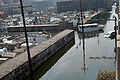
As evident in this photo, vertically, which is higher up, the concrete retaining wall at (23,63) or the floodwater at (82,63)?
the concrete retaining wall at (23,63)

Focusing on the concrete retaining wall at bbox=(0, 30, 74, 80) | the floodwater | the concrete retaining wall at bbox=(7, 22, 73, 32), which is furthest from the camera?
the concrete retaining wall at bbox=(7, 22, 73, 32)

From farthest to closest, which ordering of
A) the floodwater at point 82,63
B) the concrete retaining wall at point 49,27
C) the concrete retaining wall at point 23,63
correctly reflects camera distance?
the concrete retaining wall at point 49,27, the floodwater at point 82,63, the concrete retaining wall at point 23,63

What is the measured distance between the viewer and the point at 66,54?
2273 cm

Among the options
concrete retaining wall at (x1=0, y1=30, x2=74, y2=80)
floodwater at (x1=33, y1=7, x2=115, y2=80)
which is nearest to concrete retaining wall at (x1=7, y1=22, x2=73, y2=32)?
floodwater at (x1=33, y1=7, x2=115, y2=80)

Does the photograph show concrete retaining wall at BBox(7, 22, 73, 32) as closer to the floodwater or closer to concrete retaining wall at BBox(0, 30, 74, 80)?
the floodwater

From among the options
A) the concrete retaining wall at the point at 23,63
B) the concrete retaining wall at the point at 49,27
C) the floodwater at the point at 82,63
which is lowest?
the floodwater at the point at 82,63

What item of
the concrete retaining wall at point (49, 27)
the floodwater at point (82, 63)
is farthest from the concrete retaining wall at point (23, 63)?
the concrete retaining wall at point (49, 27)

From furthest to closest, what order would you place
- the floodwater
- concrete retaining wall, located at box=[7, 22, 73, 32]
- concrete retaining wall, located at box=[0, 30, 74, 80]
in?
1. concrete retaining wall, located at box=[7, 22, 73, 32]
2. the floodwater
3. concrete retaining wall, located at box=[0, 30, 74, 80]

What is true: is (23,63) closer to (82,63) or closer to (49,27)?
(82,63)

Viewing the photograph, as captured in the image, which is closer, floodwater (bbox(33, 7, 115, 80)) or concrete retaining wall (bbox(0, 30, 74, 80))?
concrete retaining wall (bbox(0, 30, 74, 80))

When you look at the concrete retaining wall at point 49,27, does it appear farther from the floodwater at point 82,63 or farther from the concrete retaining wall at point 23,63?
the concrete retaining wall at point 23,63

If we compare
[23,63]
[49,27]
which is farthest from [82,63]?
[49,27]

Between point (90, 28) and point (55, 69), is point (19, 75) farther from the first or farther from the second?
point (90, 28)

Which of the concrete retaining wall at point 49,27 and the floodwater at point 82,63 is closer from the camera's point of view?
the floodwater at point 82,63
